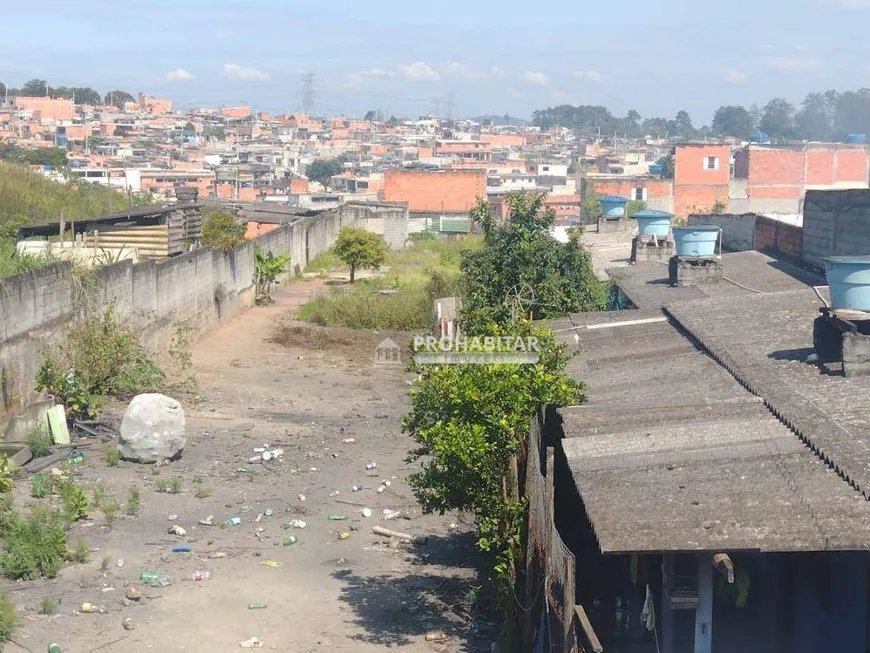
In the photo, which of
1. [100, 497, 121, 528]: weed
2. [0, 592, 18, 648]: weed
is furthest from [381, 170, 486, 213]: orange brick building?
[0, 592, 18, 648]: weed

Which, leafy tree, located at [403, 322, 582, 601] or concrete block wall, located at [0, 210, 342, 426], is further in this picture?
concrete block wall, located at [0, 210, 342, 426]

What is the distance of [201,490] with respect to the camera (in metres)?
12.2

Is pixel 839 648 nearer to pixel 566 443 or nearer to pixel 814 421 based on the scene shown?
pixel 814 421

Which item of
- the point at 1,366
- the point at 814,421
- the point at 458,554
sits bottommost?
the point at 458,554

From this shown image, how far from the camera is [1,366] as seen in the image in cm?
1395

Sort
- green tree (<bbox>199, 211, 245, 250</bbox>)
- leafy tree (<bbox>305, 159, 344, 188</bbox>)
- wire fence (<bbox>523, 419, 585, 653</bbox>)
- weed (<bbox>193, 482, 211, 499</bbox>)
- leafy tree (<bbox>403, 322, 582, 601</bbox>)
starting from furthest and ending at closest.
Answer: leafy tree (<bbox>305, 159, 344, 188</bbox>) → green tree (<bbox>199, 211, 245, 250</bbox>) → weed (<bbox>193, 482, 211, 499</bbox>) → leafy tree (<bbox>403, 322, 582, 601</bbox>) → wire fence (<bbox>523, 419, 585, 653</bbox>)

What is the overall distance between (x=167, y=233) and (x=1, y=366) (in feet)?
36.4

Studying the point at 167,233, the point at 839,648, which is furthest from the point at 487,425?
the point at 167,233

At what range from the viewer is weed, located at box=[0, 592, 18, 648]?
26.9 feet

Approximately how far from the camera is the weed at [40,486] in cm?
1173

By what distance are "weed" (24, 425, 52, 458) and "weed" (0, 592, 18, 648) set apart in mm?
4814

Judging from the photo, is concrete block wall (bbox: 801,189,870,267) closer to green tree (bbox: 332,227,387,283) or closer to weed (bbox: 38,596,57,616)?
weed (bbox: 38,596,57,616)

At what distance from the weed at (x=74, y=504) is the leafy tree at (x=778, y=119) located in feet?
433

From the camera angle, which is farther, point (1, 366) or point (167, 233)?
point (167, 233)
